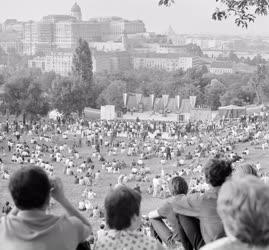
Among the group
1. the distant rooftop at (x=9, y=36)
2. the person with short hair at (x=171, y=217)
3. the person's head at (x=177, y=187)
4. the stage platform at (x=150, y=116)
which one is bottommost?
the stage platform at (x=150, y=116)

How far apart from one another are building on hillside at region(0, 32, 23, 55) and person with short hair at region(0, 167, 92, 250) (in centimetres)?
15698

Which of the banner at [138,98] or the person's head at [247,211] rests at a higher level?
the person's head at [247,211]

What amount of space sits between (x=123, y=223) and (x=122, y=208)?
10 centimetres

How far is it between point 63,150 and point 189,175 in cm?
950

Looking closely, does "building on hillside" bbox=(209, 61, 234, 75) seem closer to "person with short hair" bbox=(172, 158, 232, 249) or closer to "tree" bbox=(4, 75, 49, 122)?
"tree" bbox=(4, 75, 49, 122)

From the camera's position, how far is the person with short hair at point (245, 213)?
119 inches

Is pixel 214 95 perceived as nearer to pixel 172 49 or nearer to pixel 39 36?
pixel 172 49

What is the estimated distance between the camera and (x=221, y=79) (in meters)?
84.1

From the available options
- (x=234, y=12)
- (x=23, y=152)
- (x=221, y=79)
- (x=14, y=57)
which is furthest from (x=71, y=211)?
(x=14, y=57)

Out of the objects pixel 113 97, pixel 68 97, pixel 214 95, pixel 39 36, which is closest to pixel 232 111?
pixel 68 97

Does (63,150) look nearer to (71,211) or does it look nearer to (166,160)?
(166,160)

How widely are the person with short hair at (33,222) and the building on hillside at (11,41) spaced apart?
156984 millimetres

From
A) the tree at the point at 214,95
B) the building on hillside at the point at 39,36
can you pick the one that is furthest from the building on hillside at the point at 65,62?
the tree at the point at 214,95

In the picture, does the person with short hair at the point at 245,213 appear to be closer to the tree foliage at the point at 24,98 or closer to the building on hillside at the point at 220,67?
the tree foliage at the point at 24,98
